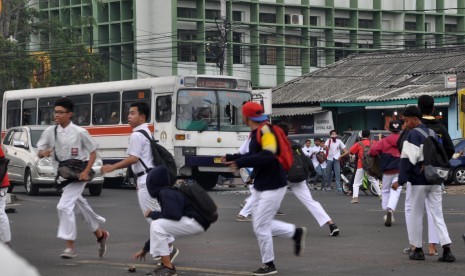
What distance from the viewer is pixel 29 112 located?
111ft

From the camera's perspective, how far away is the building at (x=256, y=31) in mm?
65188

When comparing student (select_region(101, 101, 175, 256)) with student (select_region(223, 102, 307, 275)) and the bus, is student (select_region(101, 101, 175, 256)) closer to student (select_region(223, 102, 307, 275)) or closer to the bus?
student (select_region(223, 102, 307, 275))

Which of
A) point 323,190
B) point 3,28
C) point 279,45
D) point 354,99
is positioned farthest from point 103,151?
point 279,45

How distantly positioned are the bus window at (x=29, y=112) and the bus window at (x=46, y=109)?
32 cm

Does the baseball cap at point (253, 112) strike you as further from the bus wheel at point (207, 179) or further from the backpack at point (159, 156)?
the bus wheel at point (207, 179)

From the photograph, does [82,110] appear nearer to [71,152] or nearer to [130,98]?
[130,98]

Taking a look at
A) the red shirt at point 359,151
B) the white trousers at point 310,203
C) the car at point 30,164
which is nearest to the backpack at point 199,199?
the white trousers at point 310,203

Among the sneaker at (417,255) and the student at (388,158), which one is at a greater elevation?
the student at (388,158)

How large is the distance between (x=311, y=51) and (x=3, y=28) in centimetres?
2645

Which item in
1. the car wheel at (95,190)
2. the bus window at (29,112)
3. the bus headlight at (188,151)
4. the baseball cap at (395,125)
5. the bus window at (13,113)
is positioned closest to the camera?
the baseball cap at (395,125)

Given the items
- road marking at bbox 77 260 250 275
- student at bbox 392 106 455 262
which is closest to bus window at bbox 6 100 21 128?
road marking at bbox 77 260 250 275

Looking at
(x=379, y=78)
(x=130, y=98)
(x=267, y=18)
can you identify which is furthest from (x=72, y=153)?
(x=267, y=18)

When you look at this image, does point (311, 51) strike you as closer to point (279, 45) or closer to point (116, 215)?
point (279, 45)

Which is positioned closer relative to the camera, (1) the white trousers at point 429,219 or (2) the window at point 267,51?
(1) the white trousers at point 429,219
